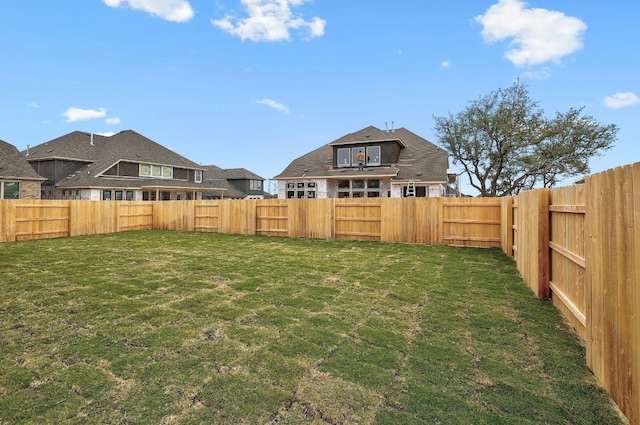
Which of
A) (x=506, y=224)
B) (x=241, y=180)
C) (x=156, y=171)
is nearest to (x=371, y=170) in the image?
(x=506, y=224)

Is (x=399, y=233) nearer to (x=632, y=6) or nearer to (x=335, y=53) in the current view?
(x=632, y=6)

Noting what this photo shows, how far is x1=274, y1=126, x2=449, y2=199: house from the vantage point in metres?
20.9

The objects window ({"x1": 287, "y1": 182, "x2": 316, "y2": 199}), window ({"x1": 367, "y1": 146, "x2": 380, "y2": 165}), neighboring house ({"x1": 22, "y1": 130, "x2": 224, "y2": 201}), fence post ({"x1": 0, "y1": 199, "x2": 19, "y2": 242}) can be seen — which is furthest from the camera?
neighboring house ({"x1": 22, "y1": 130, "x2": 224, "y2": 201})

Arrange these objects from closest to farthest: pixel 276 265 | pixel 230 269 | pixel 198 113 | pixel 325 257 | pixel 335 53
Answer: pixel 230 269
pixel 276 265
pixel 325 257
pixel 335 53
pixel 198 113

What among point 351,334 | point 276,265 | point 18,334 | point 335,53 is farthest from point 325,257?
point 335,53

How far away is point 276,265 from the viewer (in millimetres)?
7324

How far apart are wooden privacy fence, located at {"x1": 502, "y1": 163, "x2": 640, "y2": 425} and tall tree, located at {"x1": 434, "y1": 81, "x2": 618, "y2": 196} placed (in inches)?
879

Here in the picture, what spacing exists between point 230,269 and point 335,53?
51.3 ft

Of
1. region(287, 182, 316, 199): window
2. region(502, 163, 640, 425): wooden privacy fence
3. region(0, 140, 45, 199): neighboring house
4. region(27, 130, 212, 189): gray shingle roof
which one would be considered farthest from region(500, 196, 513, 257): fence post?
region(0, 140, 45, 199): neighboring house

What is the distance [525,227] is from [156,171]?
3039 cm

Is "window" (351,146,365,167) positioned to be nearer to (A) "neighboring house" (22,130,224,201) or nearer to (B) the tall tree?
(B) the tall tree

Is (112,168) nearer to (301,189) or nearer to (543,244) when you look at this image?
(301,189)

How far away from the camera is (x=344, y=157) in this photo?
23453mm

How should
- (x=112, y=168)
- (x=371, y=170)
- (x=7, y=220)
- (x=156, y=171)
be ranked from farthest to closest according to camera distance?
(x=156, y=171) → (x=112, y=168) → (x=371, y=170) → (x=7, y=220)
